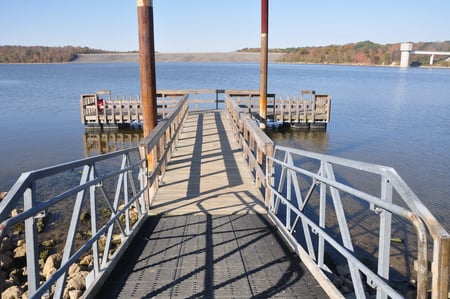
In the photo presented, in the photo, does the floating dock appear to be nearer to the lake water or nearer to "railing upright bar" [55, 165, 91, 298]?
the lake water

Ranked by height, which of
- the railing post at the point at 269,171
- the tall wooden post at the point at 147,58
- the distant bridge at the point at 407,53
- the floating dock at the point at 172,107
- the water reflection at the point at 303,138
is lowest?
the water reflection at the point at 303,138

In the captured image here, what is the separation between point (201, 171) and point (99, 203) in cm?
409

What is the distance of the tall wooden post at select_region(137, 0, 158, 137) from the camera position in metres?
7.53

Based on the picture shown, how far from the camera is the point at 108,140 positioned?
21.3 metres

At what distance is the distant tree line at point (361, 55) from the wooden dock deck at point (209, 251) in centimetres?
17018

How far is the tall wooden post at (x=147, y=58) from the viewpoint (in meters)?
7.53

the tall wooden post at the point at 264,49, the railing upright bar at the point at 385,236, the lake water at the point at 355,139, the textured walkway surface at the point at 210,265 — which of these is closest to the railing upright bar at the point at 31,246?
the textured walkway surface at the point at 210,265

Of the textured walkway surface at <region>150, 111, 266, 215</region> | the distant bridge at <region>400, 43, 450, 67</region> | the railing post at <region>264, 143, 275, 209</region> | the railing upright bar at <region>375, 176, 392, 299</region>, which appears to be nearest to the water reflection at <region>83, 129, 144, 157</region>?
the textured walkway surface at <region>150, 111, 266, 215</region>

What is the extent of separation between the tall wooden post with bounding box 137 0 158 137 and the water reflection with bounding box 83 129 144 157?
436 inches

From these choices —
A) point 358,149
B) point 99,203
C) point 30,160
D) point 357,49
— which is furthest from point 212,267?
point 357,49

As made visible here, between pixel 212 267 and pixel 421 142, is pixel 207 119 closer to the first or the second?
pixel 421 142

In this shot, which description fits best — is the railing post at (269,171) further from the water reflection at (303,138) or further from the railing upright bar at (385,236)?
the water reflection at (303,138)

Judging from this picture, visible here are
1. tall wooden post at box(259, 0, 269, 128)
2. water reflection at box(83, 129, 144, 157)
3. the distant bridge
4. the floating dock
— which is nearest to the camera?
tall wooden post at box(259, 0, 269, 128)

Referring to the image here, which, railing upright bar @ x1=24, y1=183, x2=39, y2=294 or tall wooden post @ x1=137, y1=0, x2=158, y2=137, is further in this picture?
tall wooden post @ x1=137, y1=0, x2=158, y2=137
